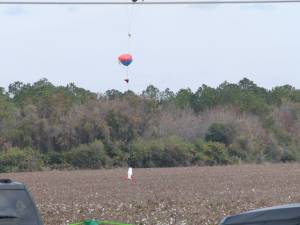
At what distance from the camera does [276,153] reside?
9094 cm

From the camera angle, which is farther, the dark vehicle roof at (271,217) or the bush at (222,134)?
the bush at (222,134)

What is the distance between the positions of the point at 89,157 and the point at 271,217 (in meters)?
72.0

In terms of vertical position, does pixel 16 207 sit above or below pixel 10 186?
below

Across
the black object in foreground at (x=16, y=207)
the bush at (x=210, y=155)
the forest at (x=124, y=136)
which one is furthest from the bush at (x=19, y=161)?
the black object in foreground at (x=16, y=207)

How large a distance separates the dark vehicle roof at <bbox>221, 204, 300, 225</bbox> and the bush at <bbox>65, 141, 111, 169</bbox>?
70476mm

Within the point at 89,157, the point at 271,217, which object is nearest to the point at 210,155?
the point at 89,157

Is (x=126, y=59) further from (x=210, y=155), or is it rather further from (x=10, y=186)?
(x=210, y=155)

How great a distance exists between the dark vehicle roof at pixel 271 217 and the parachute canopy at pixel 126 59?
2408cm

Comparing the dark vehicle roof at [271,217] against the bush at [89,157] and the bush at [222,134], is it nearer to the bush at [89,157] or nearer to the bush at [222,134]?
the bush at [89,157]

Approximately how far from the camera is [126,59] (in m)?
31.3

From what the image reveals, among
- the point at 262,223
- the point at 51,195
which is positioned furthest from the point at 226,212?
the point at 262,223

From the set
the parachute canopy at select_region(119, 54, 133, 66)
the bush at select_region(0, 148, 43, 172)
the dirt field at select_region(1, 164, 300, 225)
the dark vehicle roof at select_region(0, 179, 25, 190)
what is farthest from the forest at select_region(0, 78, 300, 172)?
the dark vehicle roof at select_region(0, 179, 25, 190)

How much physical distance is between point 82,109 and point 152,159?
11.2 meters

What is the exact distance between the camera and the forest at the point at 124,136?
7944 cm
